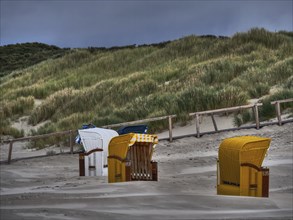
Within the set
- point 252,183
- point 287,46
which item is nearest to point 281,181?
point 252,183

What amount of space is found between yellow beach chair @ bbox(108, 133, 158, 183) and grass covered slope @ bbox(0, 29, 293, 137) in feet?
33.4

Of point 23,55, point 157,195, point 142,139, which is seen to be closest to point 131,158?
point 142,139

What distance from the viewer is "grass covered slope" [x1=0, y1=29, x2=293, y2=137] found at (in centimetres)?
2777

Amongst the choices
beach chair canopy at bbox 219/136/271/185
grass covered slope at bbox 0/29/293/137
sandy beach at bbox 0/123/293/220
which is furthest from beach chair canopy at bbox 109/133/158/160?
grass covered slope at bbox 0/29/293/137

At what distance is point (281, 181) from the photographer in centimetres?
1355

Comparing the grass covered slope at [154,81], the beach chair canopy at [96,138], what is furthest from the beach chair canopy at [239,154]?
the grass covered slope at [154,81]

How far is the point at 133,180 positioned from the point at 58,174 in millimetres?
4102

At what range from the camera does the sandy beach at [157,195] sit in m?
9.55

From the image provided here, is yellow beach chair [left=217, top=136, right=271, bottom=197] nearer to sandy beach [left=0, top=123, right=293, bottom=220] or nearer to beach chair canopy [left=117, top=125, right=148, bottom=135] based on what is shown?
sandy beach [left=0, top=123, right=293, bottom=220]

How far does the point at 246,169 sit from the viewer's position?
12.0 metres

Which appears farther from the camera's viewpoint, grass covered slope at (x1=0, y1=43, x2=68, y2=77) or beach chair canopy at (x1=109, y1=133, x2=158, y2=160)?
grass covered slope at (x1=0, y1=43, x2=68, y2=77)

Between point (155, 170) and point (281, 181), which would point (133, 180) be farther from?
point (281, 181)

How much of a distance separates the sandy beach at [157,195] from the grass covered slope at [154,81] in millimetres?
7781

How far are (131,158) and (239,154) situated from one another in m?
3.42
